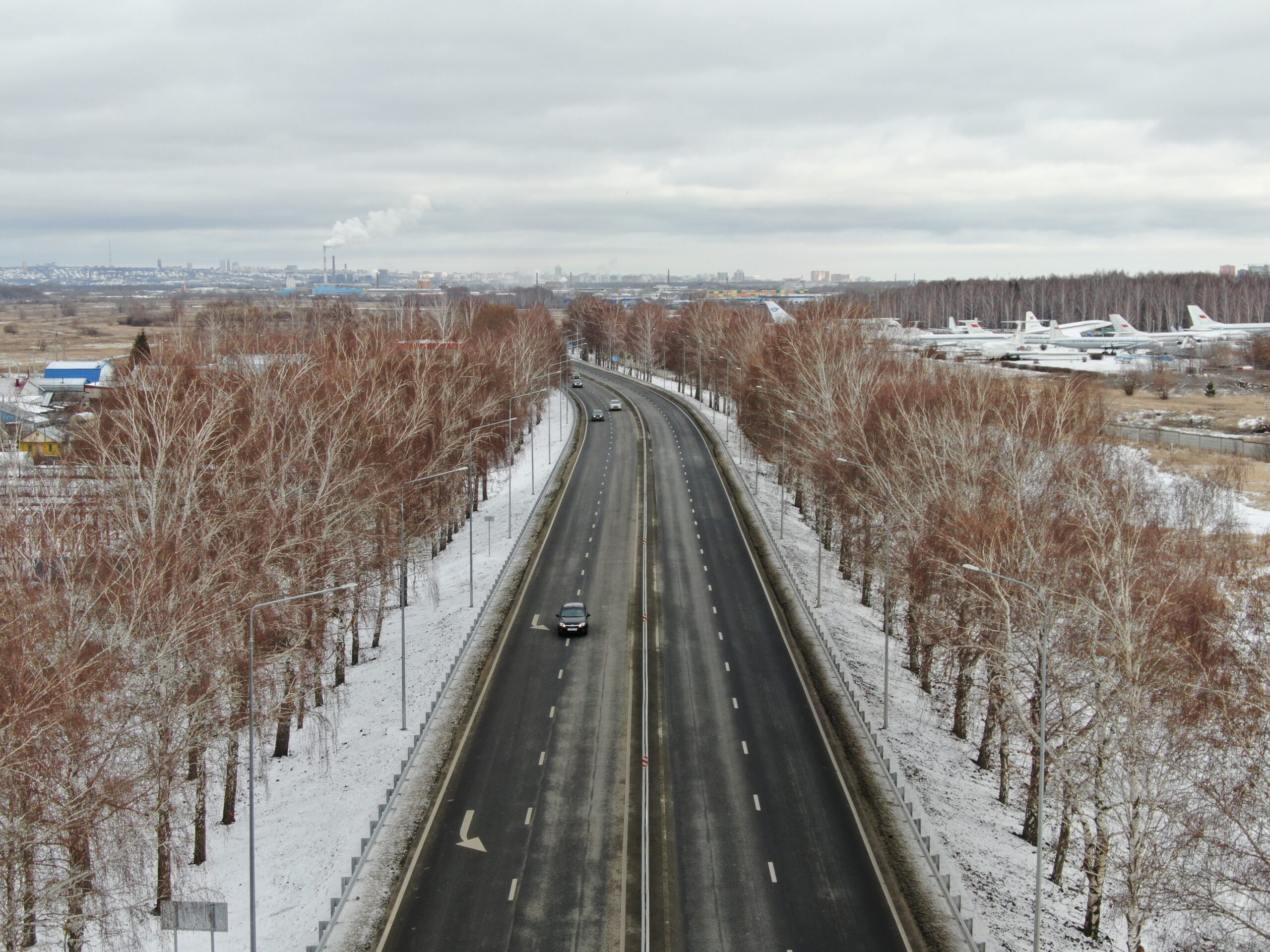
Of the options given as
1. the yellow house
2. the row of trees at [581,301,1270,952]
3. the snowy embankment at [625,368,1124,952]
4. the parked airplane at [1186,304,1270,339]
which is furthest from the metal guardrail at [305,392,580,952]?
the parked airplane at [1186,304,1270,339]

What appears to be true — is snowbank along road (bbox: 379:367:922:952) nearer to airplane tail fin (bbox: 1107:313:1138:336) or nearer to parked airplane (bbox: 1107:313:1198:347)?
parked airplane (bbox: 1107:313:1198:347)

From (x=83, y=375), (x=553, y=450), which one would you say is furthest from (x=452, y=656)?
(x=83, y=375)

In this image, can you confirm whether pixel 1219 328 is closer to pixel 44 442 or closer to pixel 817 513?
pixel 817 513

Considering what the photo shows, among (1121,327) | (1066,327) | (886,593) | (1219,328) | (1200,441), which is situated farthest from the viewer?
(1066,327)

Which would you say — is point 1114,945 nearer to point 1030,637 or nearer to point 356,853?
point 1030,637

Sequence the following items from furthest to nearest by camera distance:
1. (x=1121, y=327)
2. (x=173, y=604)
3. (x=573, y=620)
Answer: (x=1121, y=327)
(x=573, y=620)
(x=173, y=604)

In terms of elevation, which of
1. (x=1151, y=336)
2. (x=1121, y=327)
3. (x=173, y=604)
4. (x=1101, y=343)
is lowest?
(x=173, y=604)

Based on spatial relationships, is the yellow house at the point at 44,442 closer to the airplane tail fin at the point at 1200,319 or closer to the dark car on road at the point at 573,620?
the dark car on road at the point at 573,620

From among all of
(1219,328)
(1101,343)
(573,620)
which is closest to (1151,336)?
(1101,343)
